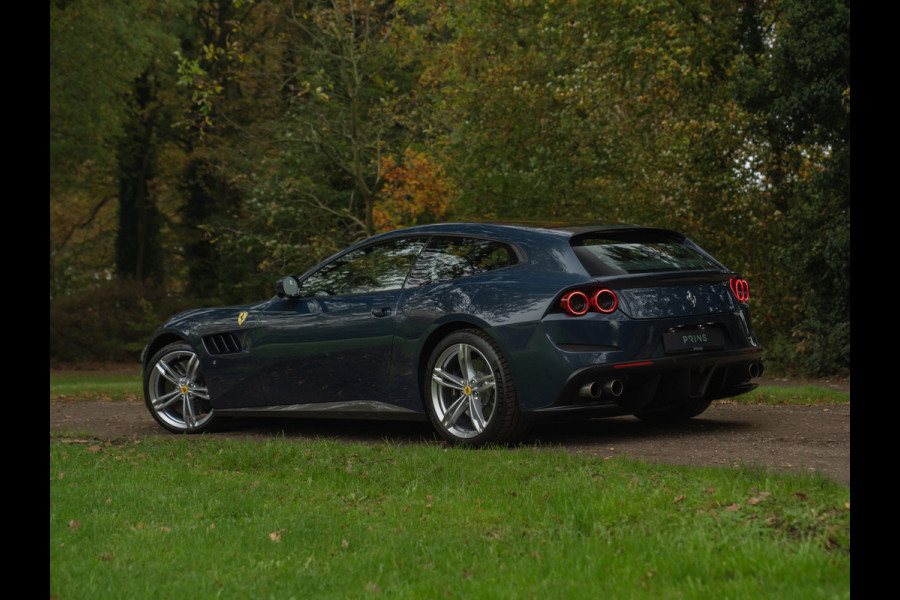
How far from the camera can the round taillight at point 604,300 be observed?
6984 millimetres

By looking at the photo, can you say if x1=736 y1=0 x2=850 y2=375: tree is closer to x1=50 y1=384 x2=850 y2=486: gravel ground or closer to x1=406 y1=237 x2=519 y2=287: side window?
x1=50 y1=384 x2=850 y2=486: gravel ground

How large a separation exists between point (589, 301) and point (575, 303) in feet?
0.31

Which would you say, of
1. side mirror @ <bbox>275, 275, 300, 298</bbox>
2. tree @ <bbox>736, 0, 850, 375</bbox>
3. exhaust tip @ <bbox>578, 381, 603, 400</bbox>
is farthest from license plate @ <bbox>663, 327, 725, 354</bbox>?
tree @ <bbox>736, 0, 850, 375</bbox>

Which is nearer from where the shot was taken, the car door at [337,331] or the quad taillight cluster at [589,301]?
the quad taillight cluster at [589,301]

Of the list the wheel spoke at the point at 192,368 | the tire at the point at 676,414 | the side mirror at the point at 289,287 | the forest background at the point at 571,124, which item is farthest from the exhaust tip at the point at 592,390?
the forest background at the point at 571,124

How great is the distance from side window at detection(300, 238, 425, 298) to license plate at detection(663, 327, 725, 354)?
2.11 metres

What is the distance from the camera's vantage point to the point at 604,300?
276 inches

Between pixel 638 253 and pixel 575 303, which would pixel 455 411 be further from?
pixel 638 253

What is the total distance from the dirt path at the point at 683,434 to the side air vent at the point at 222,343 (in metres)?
0.72

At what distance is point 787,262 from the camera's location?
17.9 metres

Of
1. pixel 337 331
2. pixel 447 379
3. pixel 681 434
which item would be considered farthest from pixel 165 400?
pixel 681 434

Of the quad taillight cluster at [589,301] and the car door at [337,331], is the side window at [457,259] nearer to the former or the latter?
the car door at [337,331]
